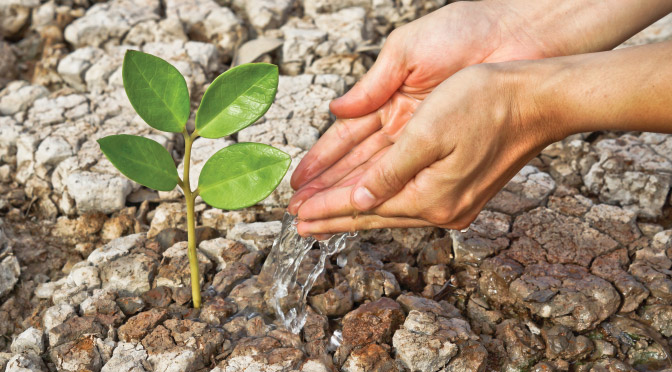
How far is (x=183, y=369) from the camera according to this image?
162 cm

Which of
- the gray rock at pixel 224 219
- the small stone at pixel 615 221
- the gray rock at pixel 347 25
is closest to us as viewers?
the small stone at pixel 615 221

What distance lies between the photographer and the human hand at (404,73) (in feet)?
6.37

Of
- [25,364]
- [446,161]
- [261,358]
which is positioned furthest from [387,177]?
[25,364]

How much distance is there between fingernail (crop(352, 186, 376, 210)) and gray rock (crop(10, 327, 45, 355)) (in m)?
0.97

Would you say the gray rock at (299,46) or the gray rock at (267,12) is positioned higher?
the gray rock at (267,12)

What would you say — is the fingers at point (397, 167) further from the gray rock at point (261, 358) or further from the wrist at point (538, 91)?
the gray rock at point (261, 358)

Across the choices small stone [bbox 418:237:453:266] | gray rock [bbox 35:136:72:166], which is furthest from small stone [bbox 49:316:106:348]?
small stone [bbox 418:237:453:266]

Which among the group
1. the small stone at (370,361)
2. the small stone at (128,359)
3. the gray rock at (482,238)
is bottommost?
the small stone at (128,359)

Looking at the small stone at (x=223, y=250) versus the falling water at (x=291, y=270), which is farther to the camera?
the small stone at (x=223, y=250)

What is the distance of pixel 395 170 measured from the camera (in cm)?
154

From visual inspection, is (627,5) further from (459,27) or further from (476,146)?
(476,146)

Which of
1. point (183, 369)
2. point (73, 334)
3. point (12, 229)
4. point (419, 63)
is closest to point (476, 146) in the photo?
point (419, 63)

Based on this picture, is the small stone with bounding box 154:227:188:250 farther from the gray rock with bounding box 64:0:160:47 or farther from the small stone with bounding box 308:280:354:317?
the gray rock with bounding box 64:0:160:47

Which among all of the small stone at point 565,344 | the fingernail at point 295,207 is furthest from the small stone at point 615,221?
the fingernail at point 295,207
